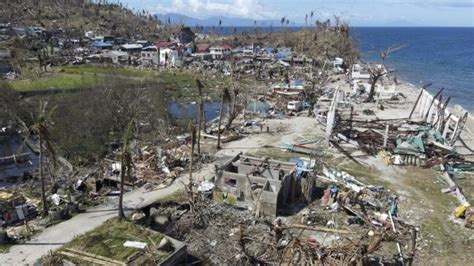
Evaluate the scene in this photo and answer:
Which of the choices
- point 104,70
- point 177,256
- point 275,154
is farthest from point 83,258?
point 104,70

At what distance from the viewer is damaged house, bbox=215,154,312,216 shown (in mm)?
19609

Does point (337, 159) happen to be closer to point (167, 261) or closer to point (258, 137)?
point (258, 137)

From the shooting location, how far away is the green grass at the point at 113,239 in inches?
610

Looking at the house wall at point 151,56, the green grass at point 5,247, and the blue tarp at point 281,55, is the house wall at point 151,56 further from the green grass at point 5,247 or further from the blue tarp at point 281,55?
the green grass at point 5,247

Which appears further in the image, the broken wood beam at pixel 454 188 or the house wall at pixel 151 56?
the house wall at pixel 151 56

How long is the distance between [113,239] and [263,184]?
804 cm

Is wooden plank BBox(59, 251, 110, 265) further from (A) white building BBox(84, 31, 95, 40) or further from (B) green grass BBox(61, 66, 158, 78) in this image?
(A) white building BBox(84, 31, 95, 40)

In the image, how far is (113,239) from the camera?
1653 cm

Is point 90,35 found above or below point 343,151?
above

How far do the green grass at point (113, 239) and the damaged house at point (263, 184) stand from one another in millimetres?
5364

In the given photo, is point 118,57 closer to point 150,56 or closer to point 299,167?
point 150,56

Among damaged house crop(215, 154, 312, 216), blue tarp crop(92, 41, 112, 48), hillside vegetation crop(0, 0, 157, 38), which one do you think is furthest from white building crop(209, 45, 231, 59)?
damaged house crop(215, 154, 312, 216)

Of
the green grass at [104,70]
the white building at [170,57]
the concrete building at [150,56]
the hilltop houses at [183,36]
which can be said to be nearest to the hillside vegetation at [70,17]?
the hilltop houses at [183,36]

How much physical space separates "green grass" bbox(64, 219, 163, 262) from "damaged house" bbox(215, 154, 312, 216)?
211 inches
